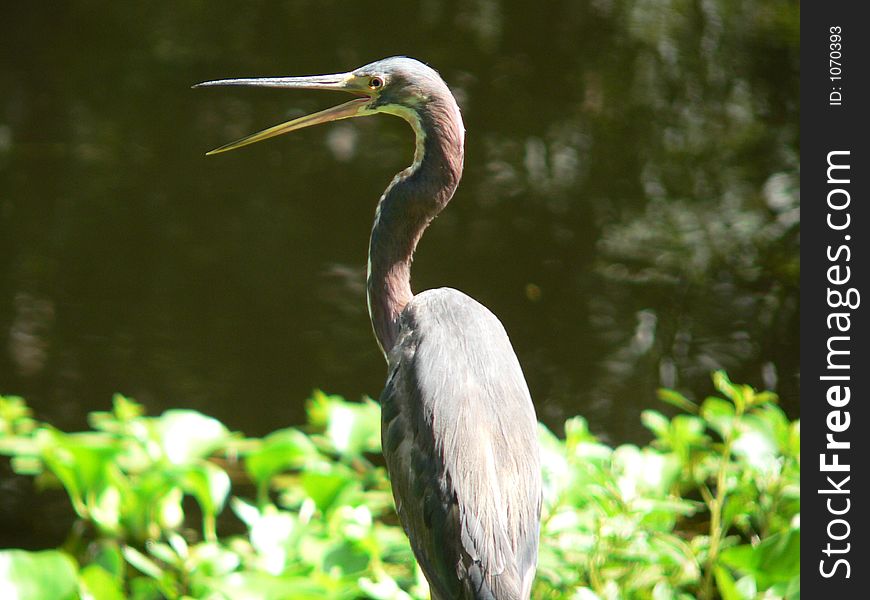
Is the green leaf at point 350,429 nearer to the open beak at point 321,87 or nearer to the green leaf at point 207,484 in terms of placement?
the green leaf at point 207,484

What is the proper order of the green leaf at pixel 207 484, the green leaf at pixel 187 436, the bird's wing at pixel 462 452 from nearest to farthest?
the bird's wing at pixel 462 452 → the green leaf at pixel 207 484 → the green leaf at pixel 187 436

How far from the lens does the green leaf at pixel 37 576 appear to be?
8.38ft

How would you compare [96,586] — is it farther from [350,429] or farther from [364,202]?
[364,202]

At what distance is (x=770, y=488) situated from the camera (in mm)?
3312

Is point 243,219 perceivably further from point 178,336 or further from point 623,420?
point 623,420

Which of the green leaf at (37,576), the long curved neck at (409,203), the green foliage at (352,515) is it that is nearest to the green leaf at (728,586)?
the green foliage at (352,515)

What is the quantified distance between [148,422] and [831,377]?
2082 mm

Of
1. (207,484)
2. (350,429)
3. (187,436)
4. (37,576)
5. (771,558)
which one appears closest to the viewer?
(37,576)

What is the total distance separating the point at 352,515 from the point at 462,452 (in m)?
0.61

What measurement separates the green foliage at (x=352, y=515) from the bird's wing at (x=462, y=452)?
35cm

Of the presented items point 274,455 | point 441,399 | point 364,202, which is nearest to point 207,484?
point 274,455

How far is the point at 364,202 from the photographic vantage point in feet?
18.7

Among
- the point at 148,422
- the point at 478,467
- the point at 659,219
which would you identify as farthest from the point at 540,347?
the point at 478,467

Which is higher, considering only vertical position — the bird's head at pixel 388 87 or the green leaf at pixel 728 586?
the bird's head at pixel 388 87
